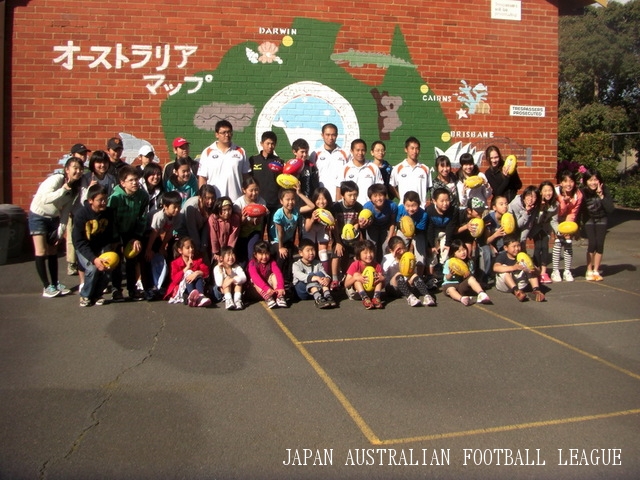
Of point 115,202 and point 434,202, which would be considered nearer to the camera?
point 115,202

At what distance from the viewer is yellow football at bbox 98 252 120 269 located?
6.80 meters

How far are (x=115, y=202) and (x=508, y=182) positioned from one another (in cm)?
511

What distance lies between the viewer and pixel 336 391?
4.73m

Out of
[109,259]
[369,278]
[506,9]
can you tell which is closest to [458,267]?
[369,278]

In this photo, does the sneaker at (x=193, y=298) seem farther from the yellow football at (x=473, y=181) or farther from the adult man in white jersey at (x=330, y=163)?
the yellow football at (x=473, y=181)

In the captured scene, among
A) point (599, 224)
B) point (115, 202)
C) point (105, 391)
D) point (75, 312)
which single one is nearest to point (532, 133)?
point (599, 224)

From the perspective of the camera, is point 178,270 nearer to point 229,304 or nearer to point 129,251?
point 129,251

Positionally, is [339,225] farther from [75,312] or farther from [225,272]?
[75,312]

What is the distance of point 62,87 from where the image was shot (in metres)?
9.88

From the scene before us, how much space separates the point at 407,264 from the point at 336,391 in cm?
289

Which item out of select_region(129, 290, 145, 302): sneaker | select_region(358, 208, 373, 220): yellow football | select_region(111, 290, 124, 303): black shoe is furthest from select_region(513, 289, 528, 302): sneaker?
select_region(111, 290, 124, 303): black shoe

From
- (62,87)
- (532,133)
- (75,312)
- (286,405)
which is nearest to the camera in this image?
(286,405)

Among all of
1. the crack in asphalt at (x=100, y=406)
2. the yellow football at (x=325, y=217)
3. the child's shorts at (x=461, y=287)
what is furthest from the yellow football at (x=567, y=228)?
the crack in asphalt at (x=100, y=406)

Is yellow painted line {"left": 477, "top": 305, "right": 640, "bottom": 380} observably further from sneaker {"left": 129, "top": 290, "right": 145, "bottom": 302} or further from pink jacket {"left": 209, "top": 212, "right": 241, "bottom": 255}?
sneaker {"left": 129, "top": 290, "right": 145, "bottom": 302}
